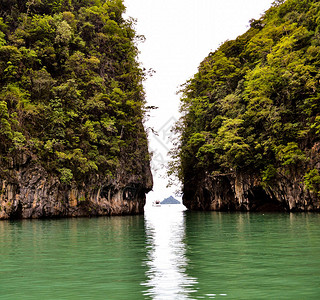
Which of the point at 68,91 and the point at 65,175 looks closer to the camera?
the point at 65,175

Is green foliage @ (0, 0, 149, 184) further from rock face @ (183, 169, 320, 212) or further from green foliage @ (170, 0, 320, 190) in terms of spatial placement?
rock face @ (183, 169, 320, 212)

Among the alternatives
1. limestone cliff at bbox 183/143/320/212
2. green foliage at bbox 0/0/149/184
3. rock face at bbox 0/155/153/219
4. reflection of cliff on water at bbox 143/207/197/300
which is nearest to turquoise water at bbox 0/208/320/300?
reflection of cliff on water at bbox 143/207/197/300

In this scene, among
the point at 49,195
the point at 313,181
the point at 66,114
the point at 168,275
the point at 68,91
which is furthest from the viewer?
the point at 68,91

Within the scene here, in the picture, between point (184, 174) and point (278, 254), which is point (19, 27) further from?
point (278, 254)

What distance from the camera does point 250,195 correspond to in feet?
114

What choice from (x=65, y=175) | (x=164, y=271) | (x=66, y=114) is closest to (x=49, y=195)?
(x=65, y=175)

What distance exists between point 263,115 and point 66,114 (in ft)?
53.5

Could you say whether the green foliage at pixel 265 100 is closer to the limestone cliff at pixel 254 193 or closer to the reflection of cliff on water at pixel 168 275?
the limestone cliff at pixel 254 193

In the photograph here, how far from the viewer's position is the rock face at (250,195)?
28.0m

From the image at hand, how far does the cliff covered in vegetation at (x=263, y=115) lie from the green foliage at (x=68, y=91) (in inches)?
303

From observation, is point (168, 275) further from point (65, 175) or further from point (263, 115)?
point (263, 115)

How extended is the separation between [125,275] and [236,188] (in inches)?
1166

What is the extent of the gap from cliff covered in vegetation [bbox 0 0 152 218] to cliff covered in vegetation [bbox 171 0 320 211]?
25.4 ft

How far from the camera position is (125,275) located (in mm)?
6148
